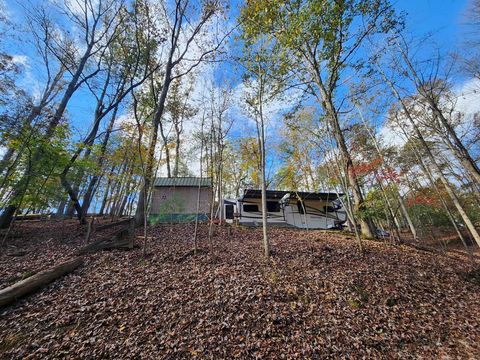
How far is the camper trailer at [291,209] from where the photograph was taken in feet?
49.9

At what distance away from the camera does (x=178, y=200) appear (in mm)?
15195

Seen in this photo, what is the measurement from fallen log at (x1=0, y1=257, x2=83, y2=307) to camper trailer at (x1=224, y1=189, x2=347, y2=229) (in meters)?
10.7

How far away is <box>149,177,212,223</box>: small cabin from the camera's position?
14531mm

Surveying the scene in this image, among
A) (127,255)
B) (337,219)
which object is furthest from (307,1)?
(337,219)

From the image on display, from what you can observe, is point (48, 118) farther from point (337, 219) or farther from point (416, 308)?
point (337, 219)

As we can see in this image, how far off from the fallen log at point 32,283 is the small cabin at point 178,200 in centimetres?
855

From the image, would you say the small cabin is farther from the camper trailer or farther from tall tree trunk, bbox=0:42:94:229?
tall tree trunk, bbox=0:42:94:229

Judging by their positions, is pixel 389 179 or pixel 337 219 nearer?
pixel 389 179

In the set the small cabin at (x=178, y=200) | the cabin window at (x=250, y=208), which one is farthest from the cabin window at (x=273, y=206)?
the small cabin at (x=178, y=200)

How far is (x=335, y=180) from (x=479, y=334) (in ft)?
27.9

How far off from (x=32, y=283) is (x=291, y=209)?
14862 millimetres

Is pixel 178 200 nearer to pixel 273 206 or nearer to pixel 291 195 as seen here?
pixel 273 206

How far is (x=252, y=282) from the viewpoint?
496 cm

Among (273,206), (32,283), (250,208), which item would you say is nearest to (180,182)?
(250,208)
